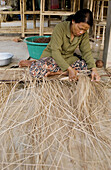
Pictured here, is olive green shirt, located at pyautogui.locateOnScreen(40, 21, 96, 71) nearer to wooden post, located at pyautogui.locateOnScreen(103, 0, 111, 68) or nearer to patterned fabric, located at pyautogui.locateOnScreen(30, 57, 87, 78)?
patterned fabric, located at pyautogui.locateOnScreen(30, 57, 87, 78)

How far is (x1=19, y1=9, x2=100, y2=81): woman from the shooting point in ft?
4.37

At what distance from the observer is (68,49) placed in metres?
1.62

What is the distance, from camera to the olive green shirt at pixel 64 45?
148cm

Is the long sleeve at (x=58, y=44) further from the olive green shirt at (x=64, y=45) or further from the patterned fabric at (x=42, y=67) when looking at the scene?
the patterned fabric at (x=42, y=67)

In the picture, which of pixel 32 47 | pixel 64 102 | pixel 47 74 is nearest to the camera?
pixel 64 102

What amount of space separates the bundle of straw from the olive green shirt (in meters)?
0.22

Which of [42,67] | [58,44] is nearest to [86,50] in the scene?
[58,44]

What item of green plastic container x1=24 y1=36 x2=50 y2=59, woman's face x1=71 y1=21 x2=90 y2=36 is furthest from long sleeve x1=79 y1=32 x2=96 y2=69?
green plastic container x1=24 y1=36 x2=50 y2=59

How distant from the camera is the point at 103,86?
1.41m

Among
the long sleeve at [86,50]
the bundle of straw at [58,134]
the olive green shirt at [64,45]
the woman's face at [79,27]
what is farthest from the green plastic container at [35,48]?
the bundle of straw at [58,134]

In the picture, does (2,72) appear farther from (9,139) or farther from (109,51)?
(109,51)

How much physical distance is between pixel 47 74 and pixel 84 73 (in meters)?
0.37

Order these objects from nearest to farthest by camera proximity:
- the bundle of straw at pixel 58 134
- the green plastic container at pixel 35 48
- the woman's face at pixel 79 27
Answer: the bundle of straw at pixel 58 134, the woman's face at pixel 79 27, the green plastic container at pixel 35 48

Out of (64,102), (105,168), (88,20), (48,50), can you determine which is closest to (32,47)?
(48,50)
